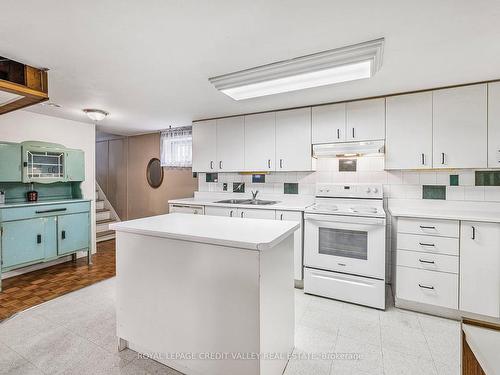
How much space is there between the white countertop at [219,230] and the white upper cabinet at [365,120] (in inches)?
69.8

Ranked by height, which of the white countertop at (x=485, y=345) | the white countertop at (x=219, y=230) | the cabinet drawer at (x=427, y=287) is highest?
the white countertop at (x=219, y=230)

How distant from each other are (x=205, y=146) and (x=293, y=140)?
1.48 metres

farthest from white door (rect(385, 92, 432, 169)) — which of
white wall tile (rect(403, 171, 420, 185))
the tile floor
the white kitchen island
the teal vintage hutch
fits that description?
the teal vintage hutch

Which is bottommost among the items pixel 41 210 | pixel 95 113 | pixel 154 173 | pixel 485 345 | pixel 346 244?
pixel 346 244

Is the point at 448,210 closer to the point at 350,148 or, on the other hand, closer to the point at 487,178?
the point at 487,178

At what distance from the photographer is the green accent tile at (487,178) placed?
2.59 m

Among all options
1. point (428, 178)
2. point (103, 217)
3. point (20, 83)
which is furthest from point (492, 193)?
point (103, 217)

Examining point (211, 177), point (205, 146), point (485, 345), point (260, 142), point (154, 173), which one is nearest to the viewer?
point (485, 345)

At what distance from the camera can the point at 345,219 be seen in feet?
8.55

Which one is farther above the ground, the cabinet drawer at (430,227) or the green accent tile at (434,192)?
the green accent tile at (434,192)

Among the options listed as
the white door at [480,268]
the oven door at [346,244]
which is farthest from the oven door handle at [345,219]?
the white door at [480,268]

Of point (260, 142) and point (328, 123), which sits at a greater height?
point (328, 123)

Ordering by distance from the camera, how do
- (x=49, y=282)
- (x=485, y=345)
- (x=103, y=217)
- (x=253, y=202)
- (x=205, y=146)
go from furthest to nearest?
(x=103, y=217) < (x=205, y=146) < (x=253, y=202) < (x=49, y=282) < (x=485, y=345)

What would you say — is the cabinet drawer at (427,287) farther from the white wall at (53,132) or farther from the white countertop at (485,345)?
the white wall at (53,132)
